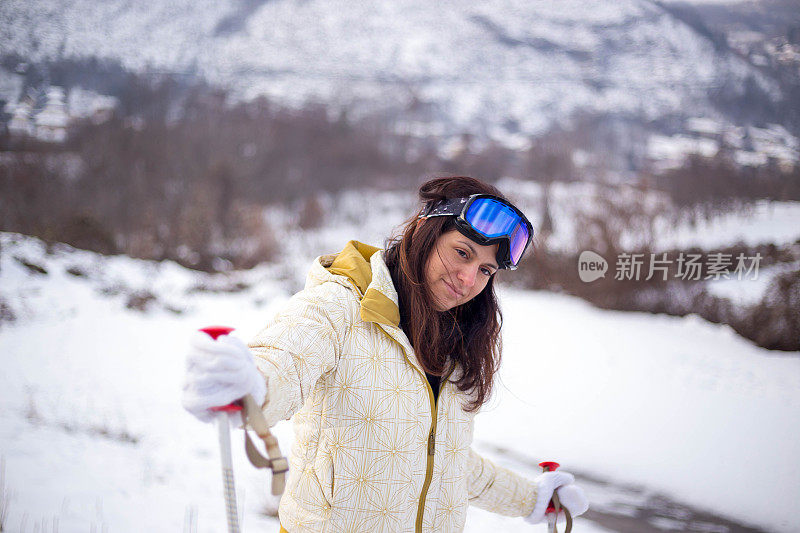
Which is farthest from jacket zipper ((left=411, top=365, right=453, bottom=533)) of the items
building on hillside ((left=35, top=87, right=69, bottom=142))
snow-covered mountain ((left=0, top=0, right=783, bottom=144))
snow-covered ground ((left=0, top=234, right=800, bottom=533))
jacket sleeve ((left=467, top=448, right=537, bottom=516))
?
building on hillside ((left=35, top=87, right=69, bottom=142))

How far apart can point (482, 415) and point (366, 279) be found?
→ 3495mm

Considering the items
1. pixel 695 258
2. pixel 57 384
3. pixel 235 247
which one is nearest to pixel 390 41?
pixel 235 247

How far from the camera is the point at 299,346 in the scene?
103 centimetres

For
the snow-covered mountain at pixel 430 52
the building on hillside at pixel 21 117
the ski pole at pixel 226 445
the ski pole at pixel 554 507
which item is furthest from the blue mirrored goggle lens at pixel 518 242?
the building on hillside at pixel 21 117

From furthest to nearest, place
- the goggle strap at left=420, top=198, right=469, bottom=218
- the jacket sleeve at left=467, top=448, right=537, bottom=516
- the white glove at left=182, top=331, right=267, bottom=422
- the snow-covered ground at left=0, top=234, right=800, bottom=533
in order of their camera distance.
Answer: the snow-covered ground at left=0, top=234, right=800, bottom=533
the jacket sleeve at left=467, top=448, right=537, bottom=516
the goggle strap at left=420, top=198, right=469, bottom=218
the white glove at left=182, top=331, right=267, bottom=422

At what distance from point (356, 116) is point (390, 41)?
2.05 metres

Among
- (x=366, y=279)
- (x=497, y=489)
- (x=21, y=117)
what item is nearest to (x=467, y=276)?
(x=366, y=279)

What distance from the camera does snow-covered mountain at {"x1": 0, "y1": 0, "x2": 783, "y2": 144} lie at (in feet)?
17.6

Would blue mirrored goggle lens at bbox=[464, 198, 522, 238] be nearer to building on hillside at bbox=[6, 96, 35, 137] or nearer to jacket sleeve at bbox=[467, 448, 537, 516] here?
jacket sleeve at bbox=[467, 448, 537, 516]

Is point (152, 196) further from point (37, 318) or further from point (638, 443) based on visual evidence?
point (638, 443)

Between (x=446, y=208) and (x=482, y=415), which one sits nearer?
(x=446, y=208)

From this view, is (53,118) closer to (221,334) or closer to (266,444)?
(221,334)

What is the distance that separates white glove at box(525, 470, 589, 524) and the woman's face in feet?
2.43

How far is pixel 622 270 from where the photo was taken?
535cm
